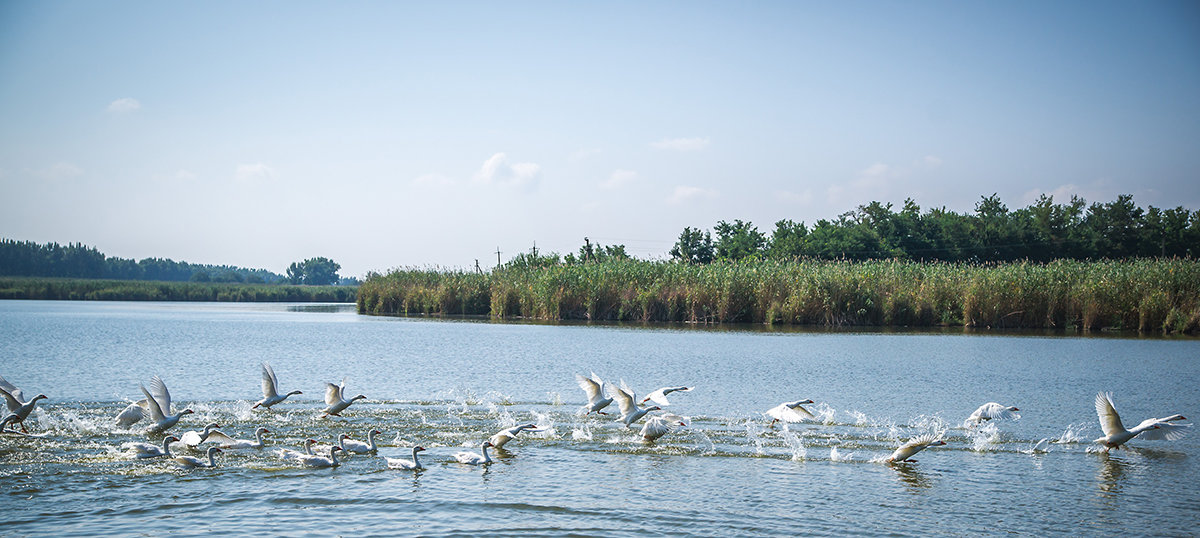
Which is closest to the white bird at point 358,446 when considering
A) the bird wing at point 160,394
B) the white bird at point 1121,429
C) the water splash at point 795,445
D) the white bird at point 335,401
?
the white bird at point 335,401

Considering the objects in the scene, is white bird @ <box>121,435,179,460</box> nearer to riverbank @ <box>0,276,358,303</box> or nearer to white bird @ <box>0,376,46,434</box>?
white bird @ <box>0,376,46,434</box>

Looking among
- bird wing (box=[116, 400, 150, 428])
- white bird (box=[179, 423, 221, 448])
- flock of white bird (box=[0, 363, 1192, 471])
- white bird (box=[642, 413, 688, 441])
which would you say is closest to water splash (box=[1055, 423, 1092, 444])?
flock of white bird (box=[0, 363, 1192, 471])

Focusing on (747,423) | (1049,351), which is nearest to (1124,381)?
(1049,351)

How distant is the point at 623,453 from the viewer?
12.3 metres

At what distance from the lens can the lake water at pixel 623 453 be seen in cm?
889

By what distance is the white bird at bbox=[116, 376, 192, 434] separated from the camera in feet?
41.0

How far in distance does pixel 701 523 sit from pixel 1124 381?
47.5ft

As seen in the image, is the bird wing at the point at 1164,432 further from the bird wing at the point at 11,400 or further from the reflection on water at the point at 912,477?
the bird wing at the point at 11,400

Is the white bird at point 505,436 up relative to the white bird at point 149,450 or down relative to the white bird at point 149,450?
up

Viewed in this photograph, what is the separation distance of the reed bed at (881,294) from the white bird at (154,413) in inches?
1125

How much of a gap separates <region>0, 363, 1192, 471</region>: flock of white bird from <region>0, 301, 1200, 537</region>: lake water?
0.21 m

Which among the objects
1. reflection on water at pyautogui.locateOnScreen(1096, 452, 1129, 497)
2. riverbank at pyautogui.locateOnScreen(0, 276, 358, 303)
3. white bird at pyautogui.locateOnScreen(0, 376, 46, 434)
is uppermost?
riverbank at pyautogui.locateOnScreen(0, 276, 358, 303)

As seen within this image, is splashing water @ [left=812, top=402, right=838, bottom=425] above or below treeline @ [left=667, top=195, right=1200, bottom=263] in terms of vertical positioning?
below

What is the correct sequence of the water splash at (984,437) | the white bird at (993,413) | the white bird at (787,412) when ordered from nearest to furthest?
the water splash at (984,437) < the white bird at (993,413) < the white bird at (787,412)
